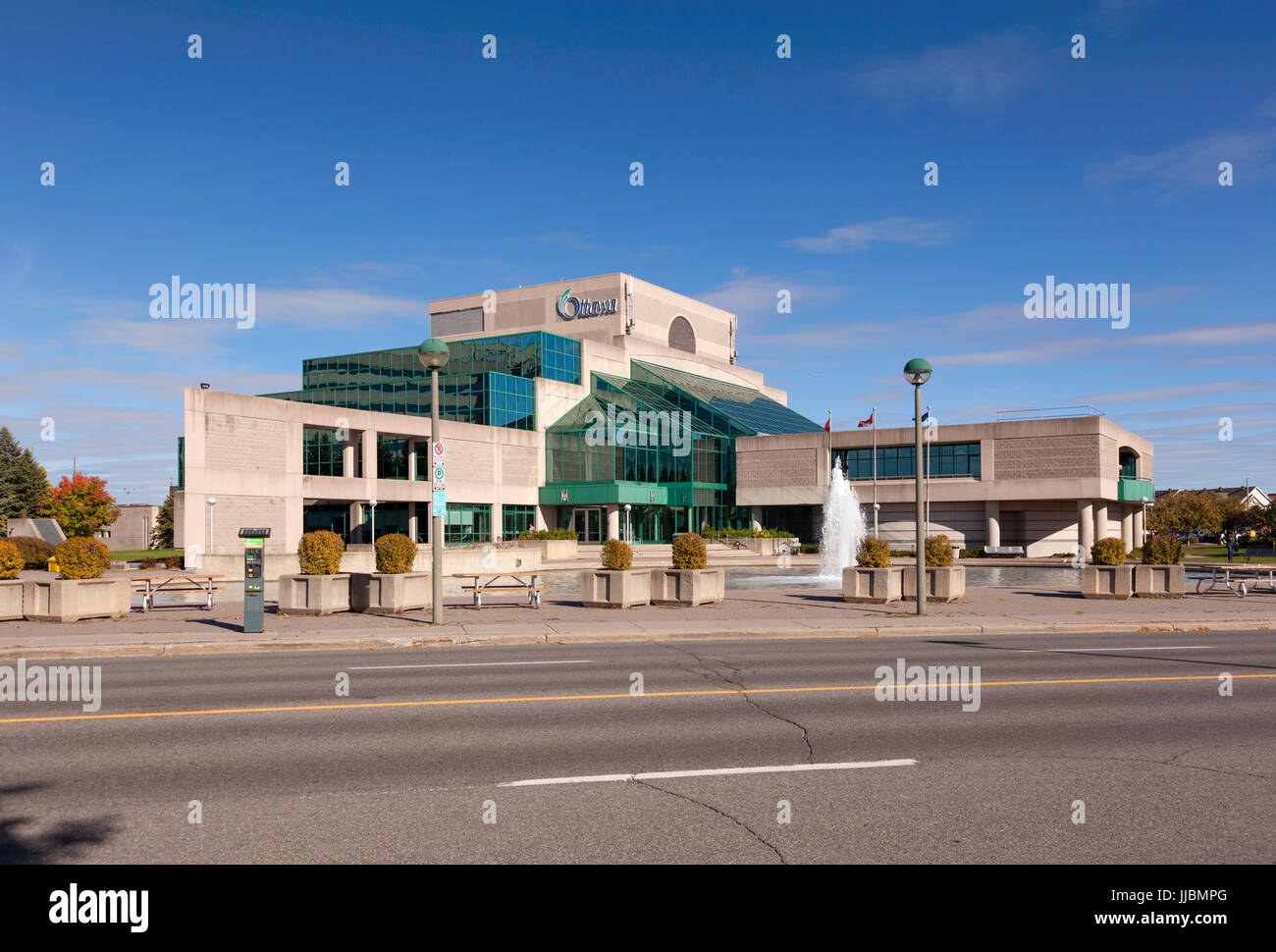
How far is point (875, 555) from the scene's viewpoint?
910 inches

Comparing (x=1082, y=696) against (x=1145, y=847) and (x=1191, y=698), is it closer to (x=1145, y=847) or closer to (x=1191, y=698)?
(x=1191, y=698)

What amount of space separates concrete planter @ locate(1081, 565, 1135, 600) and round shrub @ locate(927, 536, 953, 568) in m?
3.72

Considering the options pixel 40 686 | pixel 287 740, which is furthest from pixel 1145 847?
pixel 40 686

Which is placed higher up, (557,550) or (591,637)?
(591,637)

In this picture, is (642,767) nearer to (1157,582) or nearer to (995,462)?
(1157,582)

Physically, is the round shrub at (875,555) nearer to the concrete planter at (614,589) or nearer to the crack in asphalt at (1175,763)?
the concrete planter at (614,589)

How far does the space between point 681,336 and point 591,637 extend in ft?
233

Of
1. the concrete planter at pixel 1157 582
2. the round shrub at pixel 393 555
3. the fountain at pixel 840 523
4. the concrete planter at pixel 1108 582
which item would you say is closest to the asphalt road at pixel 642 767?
the round shrub at pixel 393 555

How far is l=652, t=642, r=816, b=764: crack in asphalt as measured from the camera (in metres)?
8.70

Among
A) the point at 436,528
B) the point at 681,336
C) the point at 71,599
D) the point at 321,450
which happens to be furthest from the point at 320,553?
the point at 681,336

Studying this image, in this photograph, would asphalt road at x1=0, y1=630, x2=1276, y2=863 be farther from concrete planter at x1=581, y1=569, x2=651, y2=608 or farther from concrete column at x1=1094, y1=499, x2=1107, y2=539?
concrete column at x1=1094, y1=499, x2=1107, y2=539

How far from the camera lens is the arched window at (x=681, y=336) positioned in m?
84.5

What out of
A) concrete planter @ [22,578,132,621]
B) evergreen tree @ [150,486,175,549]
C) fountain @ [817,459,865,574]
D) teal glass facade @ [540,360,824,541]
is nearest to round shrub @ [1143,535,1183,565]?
fountain @ [817,459,865,574]
